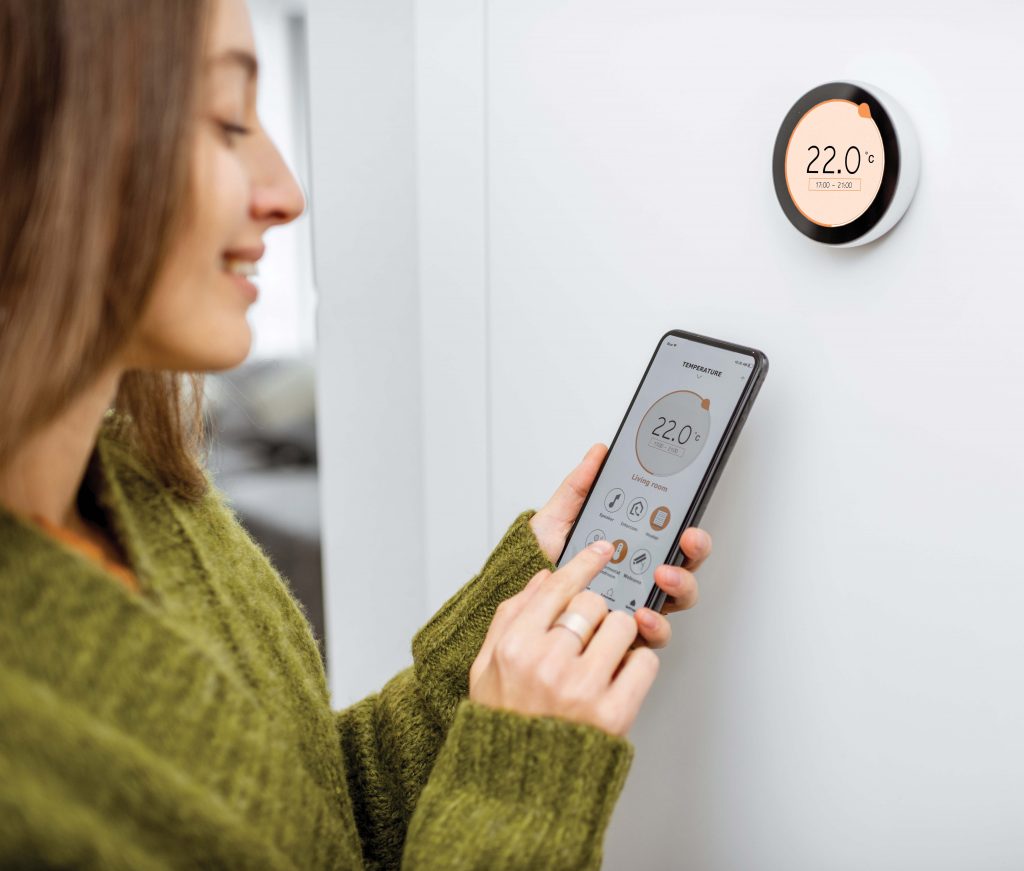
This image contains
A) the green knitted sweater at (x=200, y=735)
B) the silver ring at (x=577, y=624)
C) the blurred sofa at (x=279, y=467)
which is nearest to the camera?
the green knitted sweater at (x=200, y=735)

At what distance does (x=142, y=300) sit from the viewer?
0.40 m

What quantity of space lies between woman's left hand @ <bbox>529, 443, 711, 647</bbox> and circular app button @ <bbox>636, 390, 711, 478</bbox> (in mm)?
37

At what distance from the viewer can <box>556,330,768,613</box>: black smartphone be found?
495 millimetres

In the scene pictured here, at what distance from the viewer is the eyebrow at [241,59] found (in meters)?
0.41

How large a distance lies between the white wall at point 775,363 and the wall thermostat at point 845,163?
16 millimetres

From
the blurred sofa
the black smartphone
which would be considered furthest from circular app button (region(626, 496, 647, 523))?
the blurred sofa

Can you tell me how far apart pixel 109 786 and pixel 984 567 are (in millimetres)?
398

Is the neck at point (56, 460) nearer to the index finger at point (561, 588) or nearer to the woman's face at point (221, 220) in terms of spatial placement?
the woman's face at point (221, 220)

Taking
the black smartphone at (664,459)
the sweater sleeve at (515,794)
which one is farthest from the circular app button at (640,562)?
the sweater sleeve at (515,794)

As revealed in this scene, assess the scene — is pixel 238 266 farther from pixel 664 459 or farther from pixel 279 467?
pixel 279 467

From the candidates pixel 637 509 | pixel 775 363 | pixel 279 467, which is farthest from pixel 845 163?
pixel 279 467

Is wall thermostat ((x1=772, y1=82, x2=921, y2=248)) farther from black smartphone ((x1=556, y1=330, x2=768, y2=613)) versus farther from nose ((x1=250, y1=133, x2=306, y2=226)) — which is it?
nose ((x1=250, y1=133, x2=306, y2=226))

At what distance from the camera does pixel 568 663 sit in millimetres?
446

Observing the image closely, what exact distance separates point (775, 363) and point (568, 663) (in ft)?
0.65
